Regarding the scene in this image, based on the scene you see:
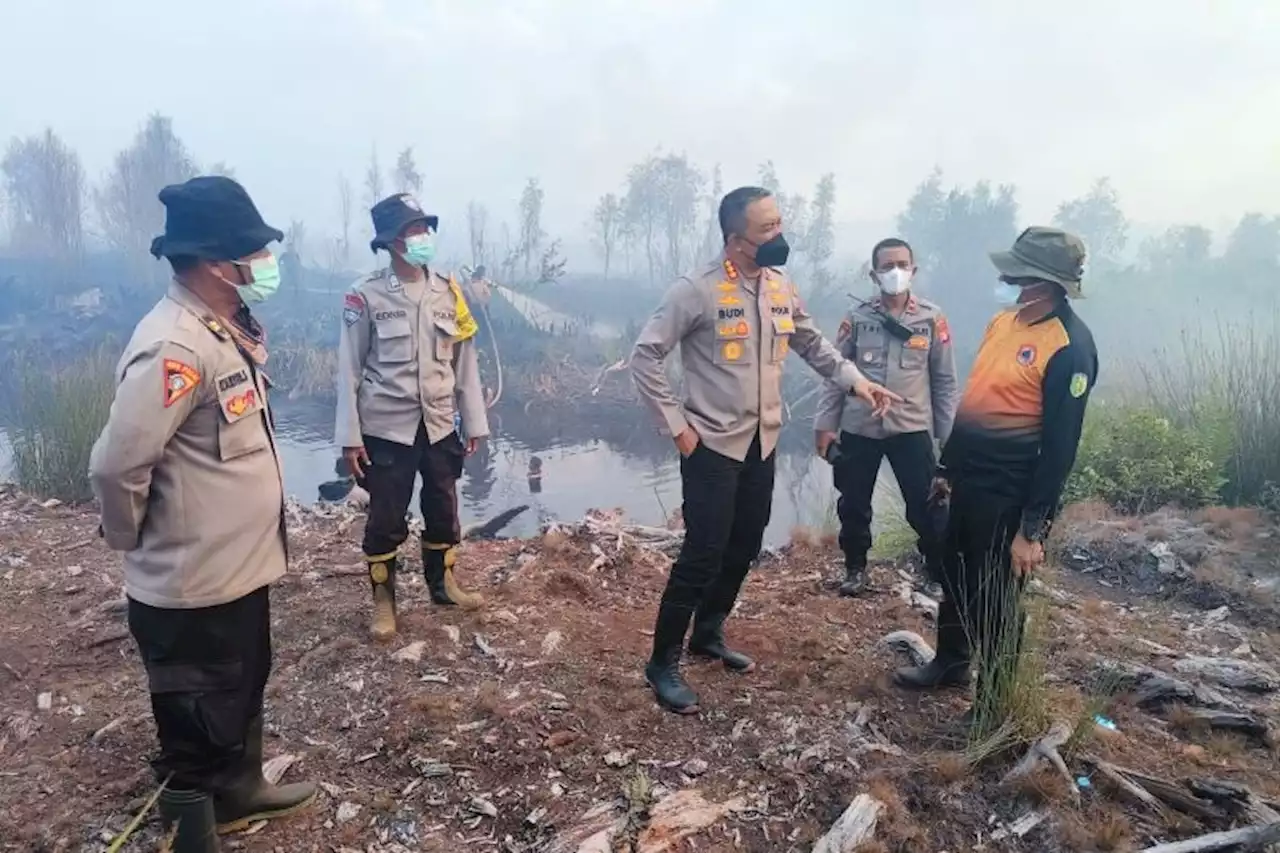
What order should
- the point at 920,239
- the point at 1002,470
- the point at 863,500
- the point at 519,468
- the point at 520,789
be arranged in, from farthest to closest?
the point at 920,239
the point at 519,468
the point at 863,500
the point at 1002,470
the point at 520,789

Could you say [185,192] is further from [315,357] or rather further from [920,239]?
[920,239]

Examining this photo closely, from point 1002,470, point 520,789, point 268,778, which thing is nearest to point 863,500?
point 1002,470

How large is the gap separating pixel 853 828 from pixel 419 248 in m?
2.78

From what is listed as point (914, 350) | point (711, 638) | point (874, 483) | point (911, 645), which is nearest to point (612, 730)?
point (711, 638)

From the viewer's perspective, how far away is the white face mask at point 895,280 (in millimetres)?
4062

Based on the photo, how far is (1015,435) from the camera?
2.75m

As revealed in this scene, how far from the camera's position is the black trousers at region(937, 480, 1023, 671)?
270cm

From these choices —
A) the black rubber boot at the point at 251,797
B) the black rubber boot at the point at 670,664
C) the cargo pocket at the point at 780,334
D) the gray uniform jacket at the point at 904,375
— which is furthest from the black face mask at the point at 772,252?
the black rubber boot at the point at 251,797

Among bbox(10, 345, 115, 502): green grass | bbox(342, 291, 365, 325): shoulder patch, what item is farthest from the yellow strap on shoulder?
bbox(10, 345, 115, 502): green grass

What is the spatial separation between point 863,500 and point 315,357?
15227 mm

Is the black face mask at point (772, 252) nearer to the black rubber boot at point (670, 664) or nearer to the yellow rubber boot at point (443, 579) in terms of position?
the black rubber boot at point (670, 664)

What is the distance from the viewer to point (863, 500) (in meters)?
4.41

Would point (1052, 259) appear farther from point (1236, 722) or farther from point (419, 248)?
point (419, 248)

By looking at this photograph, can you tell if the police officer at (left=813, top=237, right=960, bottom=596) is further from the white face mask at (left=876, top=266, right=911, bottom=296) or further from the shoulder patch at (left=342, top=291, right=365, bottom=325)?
the shoulder patch at (left=342, top=291, right=365, bottom=325)
